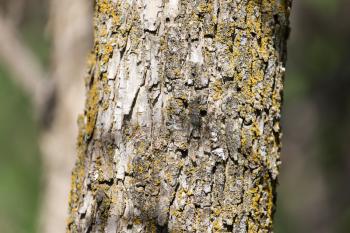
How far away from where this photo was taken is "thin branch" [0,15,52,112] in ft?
20.1

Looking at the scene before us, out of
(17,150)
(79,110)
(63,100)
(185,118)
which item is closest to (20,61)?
(63,100)

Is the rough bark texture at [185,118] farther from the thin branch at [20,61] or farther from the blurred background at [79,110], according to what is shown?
the thin branch at [20,61]

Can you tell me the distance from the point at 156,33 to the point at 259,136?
0.34 m

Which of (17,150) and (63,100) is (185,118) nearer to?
(63,100)

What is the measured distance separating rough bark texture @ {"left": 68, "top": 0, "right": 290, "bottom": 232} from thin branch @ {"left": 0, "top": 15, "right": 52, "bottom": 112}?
417cm

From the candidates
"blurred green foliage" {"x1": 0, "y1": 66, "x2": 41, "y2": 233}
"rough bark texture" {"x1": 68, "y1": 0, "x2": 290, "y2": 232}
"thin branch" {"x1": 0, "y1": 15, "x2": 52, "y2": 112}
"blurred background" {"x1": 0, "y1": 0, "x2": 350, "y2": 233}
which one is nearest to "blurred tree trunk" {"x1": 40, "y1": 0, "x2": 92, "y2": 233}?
"blurred background" {"x1": 0, "y1": 0, "x2": 350, "y2": 233}

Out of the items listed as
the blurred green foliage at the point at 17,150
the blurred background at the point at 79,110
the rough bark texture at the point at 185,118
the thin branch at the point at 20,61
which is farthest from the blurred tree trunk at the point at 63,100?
the blurred green foliage at the point at 17,150

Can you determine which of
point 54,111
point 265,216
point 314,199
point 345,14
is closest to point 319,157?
point 314,199

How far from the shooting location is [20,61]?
20.9 feet

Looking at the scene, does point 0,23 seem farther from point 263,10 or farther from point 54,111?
point 263,10

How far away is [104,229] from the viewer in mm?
1817

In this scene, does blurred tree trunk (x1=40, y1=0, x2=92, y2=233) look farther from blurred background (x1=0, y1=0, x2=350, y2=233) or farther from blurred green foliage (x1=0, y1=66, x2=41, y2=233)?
blurred green foliage (x1=0, y1=66, x2=41, y2=233)

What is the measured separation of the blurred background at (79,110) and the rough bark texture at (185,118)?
3499 millimetres

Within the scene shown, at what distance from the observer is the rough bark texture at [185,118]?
1752 millimetres
